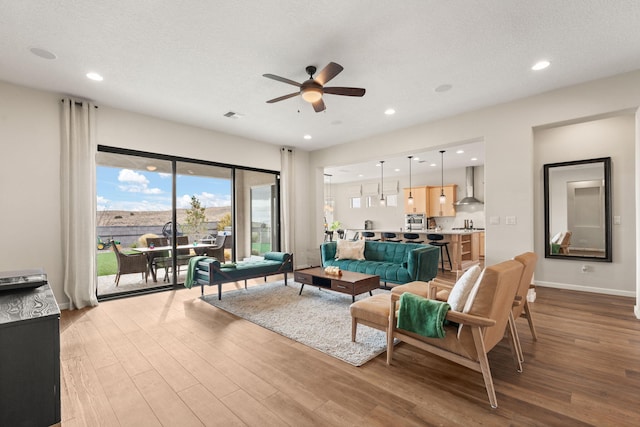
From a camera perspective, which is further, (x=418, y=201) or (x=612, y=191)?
(x=418, y=201)

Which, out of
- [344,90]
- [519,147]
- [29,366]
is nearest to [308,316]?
[29,366]

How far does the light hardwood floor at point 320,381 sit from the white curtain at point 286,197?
12.4 ft

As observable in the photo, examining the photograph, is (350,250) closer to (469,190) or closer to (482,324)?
(482,324)

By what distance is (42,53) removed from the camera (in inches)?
125

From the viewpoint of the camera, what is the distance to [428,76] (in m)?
3.79

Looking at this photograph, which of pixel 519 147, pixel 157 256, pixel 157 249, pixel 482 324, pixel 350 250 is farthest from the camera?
pixel 350 250

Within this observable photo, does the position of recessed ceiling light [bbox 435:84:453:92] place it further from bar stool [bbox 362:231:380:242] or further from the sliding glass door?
bar stool [bbox 362:231:380:242]

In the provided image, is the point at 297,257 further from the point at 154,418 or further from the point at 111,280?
the point at 154,418

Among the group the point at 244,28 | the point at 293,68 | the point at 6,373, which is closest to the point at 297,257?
the point at 293,68

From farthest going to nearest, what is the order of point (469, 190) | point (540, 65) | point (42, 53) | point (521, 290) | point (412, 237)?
1. point (469, 190)
2. point (412, 237)
3. point (540, 65)
4. point (42, 53)
5. point (521, 290)

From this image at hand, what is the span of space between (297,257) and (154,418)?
18.3 feet

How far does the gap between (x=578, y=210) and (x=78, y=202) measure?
7706 mm

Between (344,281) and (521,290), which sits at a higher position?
(521,290)

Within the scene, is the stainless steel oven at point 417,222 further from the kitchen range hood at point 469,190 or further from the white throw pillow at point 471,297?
the white throw pillow at point 471,297
